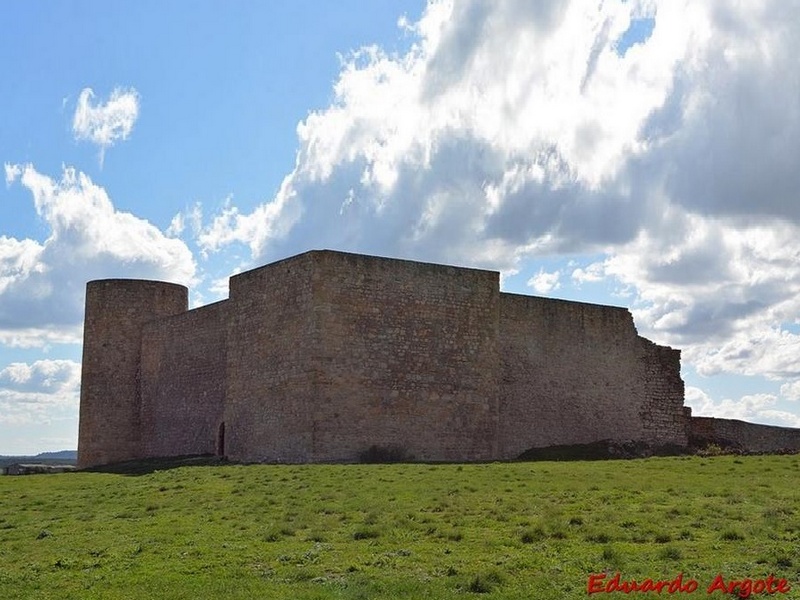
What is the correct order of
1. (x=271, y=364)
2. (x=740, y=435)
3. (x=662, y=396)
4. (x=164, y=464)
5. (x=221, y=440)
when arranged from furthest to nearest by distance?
(x=740, y=435) < (x=662, y=396) < (x=221, y=440) < (x=164, y=464) < (x=271, y=364)

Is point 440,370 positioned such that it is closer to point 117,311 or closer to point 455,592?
point 117,311

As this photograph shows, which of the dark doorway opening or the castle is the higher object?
the castle

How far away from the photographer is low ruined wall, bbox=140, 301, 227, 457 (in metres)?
32.4

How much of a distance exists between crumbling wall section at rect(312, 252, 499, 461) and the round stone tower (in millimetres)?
12663

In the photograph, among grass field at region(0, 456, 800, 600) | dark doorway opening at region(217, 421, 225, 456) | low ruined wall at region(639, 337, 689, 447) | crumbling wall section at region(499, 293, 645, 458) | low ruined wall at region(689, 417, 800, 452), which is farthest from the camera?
low ruined wall at region(689, 417, 800, 452)

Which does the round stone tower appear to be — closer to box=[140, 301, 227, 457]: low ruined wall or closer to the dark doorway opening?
box=[140, 301, 227, 457]: low ruined wall

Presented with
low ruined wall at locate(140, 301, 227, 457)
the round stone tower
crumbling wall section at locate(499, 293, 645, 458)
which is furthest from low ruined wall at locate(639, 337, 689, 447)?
the round stone tower

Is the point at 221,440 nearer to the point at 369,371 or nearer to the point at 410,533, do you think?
the point at 369,371

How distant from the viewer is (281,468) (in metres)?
23.9

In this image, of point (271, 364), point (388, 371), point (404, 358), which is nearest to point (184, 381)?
point (271, 364)

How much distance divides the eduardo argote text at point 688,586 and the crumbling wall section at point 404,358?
15515mm

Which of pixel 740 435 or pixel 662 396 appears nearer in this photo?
pixel 662 396

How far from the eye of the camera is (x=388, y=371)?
2714cm

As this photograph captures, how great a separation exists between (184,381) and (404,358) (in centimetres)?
981
